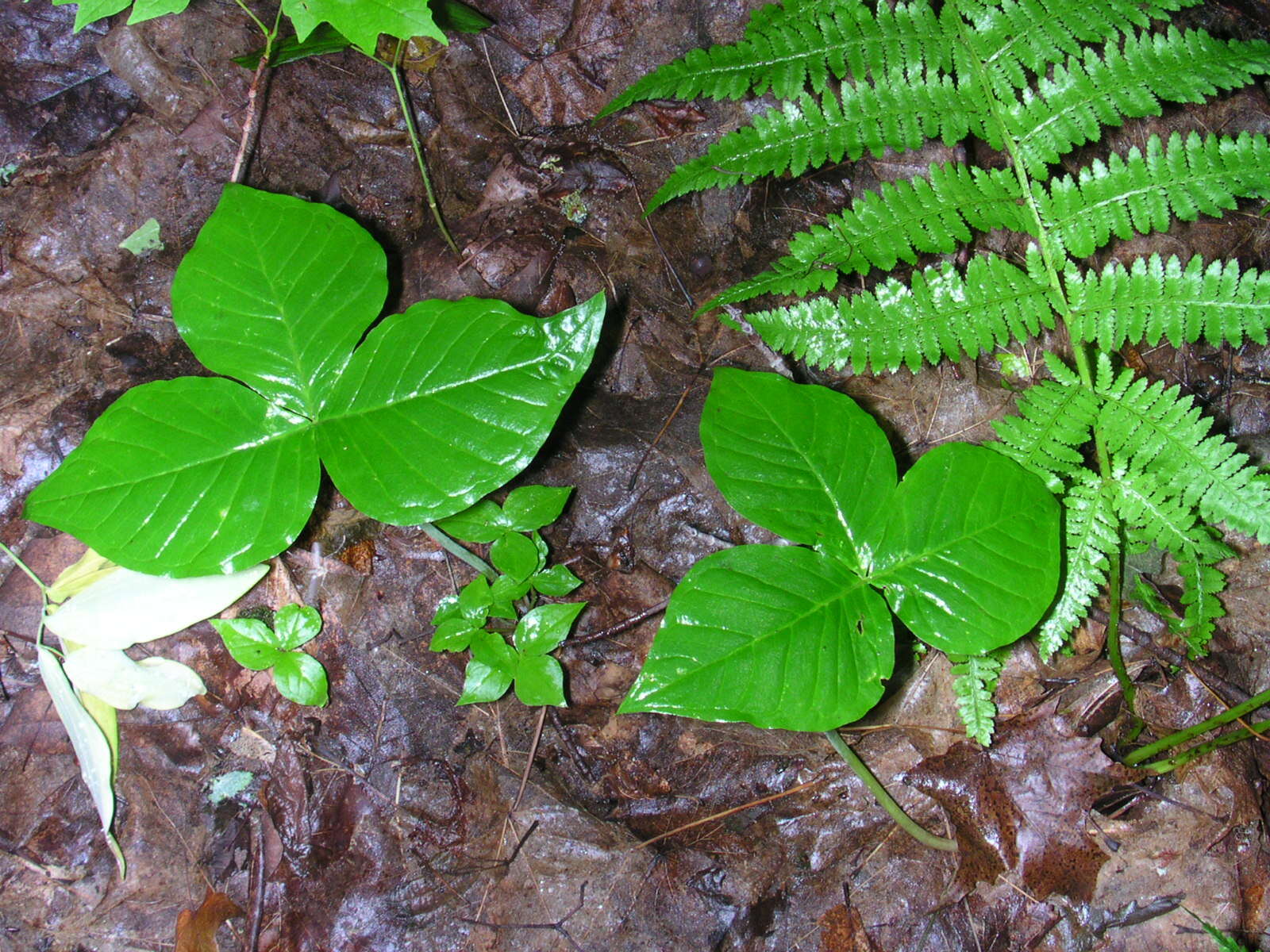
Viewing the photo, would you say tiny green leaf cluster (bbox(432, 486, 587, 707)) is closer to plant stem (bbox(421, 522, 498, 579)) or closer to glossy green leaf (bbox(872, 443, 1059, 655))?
plant stem (bbox(421, 522, 498, 579))

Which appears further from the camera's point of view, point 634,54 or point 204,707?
point 634,54

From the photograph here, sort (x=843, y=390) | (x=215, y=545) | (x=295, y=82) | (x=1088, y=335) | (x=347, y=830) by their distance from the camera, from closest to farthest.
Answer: (x=215, y=545) → (x=1088, y=335) → (x=347, y=830) → (x=843, y=390) → (x=295, y=82)

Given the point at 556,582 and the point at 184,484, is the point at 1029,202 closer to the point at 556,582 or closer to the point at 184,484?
the point at 556,582

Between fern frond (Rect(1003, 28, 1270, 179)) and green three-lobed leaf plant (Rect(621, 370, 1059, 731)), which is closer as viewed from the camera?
green three-lobed leaf plant (Rect(621, 370, 1059, 731))

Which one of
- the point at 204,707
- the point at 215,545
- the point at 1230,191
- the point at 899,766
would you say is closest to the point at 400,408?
the point at 215,545

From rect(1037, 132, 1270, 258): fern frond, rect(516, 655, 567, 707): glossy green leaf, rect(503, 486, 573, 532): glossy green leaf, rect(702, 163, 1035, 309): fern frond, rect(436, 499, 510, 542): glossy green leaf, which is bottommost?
rect(516, 655, 567, 707): glossy green leaf

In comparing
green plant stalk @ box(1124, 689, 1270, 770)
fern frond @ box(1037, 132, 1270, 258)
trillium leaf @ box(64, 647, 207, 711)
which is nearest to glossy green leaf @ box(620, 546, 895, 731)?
green plant stalk @ box(1124, 689, 1270, 770)

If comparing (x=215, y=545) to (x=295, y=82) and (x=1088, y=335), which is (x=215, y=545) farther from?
(x=1088, y=335)

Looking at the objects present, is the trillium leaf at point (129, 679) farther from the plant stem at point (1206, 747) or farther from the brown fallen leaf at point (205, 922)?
the plant stem at point (1206, 747)

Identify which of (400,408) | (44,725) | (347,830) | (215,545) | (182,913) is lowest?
(182,913)
